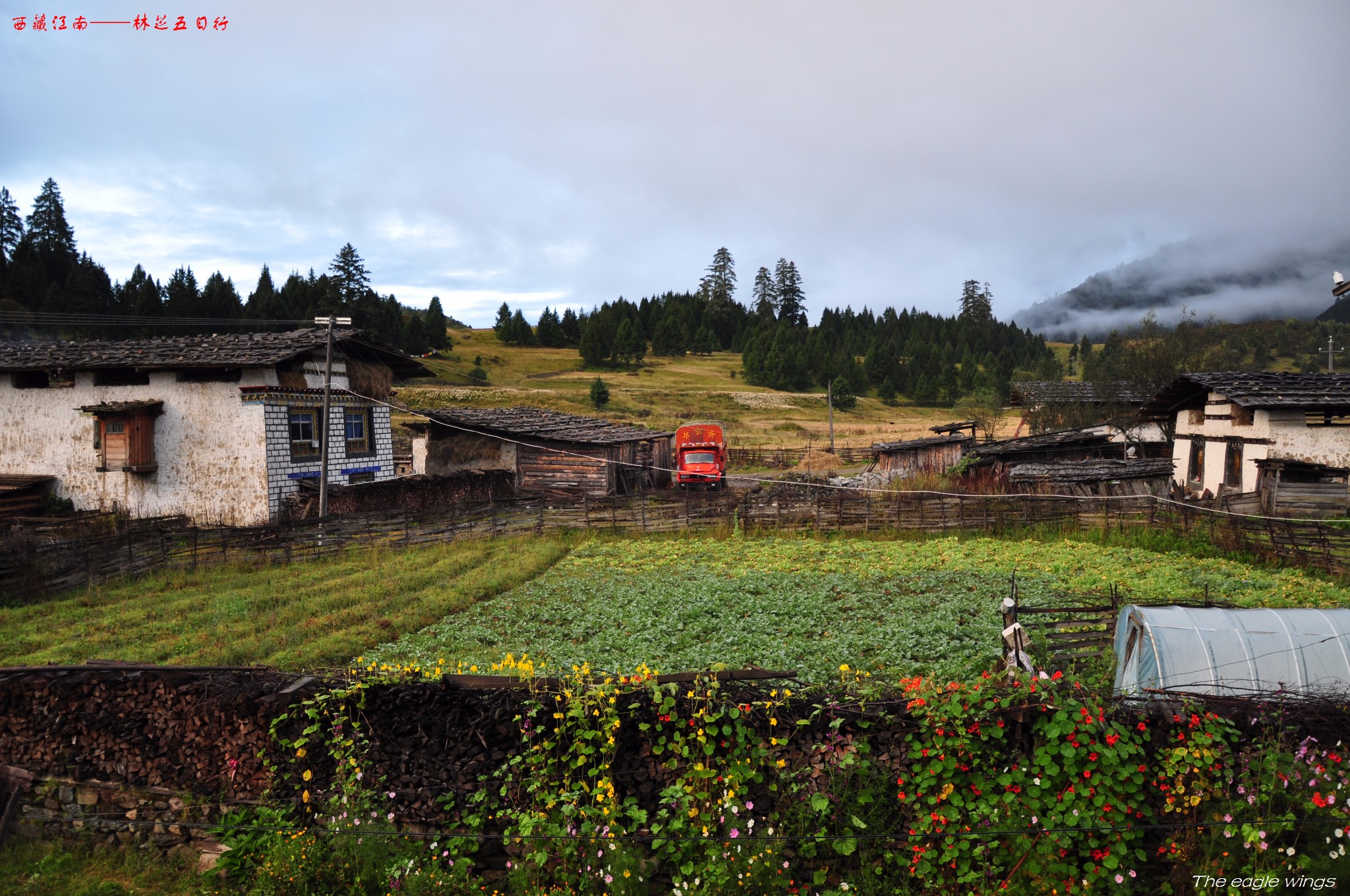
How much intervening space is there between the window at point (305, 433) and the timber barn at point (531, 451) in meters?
3.90

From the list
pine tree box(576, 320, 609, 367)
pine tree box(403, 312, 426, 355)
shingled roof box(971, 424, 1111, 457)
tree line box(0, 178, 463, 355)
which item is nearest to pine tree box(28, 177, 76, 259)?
tree line box(0, 178, 463, 355)

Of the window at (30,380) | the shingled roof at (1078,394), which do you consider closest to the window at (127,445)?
the window at (30,380)

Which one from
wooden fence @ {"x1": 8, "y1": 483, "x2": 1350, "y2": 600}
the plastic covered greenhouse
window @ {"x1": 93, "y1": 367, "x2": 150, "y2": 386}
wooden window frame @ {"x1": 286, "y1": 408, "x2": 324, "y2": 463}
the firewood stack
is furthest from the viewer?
wooden window frame @ {"x1": 286, "y1": 408, "x2": 324, "y2": 463}

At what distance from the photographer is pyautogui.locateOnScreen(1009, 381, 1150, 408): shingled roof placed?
1586 inches

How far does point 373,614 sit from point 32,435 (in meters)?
21.0

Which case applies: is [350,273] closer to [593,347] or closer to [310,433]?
[593,347]

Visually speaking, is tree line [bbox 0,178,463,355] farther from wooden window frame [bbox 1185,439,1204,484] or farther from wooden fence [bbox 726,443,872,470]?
wooden window frame [bbox 1185,439,1204,484]

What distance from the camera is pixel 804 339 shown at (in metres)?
122

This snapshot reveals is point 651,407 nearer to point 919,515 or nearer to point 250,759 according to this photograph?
point 919,515

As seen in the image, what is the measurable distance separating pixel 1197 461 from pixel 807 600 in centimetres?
1818

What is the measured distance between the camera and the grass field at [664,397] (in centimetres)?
6531

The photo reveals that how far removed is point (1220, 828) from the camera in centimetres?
507

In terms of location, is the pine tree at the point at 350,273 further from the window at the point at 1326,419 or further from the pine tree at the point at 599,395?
the window at the point at 1326,419

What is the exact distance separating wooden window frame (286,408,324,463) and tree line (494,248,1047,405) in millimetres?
62211
